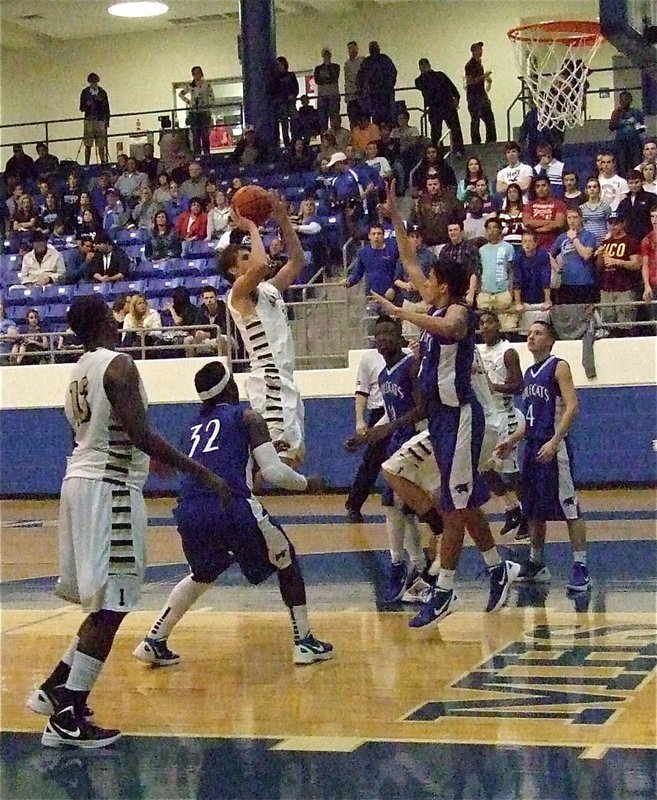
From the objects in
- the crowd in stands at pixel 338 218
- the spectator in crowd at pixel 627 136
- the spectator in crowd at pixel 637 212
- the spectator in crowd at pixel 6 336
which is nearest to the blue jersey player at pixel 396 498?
the crowd in stands at pixel 338 218

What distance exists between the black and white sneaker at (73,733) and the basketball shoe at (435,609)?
2.13 metres

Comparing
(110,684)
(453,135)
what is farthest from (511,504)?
(453,135)

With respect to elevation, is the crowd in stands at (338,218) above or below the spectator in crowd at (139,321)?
above

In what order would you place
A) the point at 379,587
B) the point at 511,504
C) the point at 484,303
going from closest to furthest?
the point at 379,587, the point at 511,504, the point at 484,303

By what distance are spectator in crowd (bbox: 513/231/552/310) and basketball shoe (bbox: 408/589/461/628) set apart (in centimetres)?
718

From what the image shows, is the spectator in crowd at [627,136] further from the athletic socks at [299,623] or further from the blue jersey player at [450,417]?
the athletic socks at [299,623]

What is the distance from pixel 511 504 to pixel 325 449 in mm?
4694

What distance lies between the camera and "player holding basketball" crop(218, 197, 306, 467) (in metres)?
6.64

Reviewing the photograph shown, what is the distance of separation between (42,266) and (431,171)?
582 centimetres

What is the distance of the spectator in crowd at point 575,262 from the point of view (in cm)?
1327

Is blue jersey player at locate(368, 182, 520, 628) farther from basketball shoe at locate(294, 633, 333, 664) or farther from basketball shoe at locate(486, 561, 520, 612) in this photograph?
basketball shoe at locate(294, 633, 333, 664)

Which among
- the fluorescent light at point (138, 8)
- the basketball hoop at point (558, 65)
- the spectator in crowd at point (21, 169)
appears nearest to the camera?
the basketball hoop at point (558, 65)

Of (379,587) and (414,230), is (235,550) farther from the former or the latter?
(414,230)

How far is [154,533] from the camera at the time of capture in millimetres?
11633
